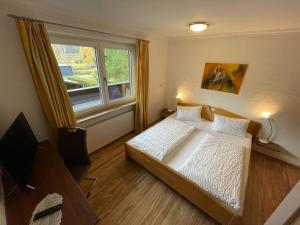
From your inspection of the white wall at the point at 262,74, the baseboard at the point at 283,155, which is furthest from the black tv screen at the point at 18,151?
the baseboard at the point at 283,155

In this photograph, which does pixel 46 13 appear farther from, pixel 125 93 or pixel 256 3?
pixel 256 3

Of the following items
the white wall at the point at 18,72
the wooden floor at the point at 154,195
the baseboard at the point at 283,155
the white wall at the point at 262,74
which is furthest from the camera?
the baseboard at the point at 283,155

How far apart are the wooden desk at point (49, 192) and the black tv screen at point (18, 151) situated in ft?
0.30

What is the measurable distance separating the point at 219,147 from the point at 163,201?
113 cm

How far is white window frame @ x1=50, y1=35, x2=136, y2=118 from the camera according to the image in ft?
6.43

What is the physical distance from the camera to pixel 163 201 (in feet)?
5.87

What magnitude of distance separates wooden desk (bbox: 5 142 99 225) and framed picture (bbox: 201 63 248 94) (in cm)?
294

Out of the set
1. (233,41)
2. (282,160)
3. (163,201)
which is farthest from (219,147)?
(233,41)

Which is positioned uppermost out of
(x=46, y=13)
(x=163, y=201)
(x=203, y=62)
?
(x=46, y=13)

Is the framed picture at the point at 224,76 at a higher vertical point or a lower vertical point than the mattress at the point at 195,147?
higher

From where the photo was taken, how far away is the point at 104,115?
98.8 inches

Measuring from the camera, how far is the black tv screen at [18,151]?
3.30 feet

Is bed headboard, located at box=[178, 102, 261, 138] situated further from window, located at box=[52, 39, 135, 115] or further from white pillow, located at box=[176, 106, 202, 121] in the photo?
window, located at box=[52, 39, 135, 115]

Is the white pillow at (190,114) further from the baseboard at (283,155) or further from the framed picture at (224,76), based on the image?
the baseboard at (283,155)
